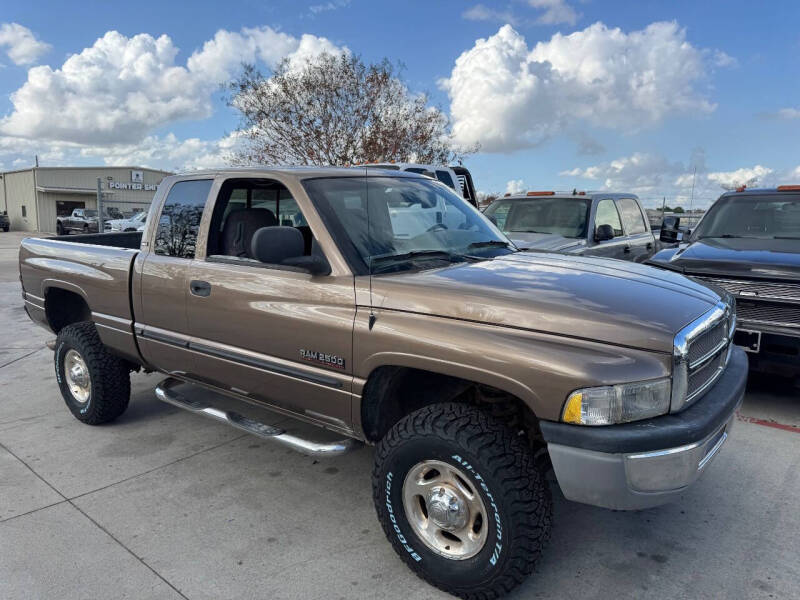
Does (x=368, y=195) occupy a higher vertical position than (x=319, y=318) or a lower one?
higher

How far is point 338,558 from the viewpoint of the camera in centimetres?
297

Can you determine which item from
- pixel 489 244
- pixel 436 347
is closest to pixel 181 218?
pixel 489 244

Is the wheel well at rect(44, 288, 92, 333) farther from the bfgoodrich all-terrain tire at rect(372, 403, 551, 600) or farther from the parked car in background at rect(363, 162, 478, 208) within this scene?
the parked car in background at rect(363, 162, 478, 208)

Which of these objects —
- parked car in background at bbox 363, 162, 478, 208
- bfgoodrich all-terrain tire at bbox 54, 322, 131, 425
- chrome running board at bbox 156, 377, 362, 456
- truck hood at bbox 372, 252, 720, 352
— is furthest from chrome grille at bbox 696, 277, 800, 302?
bfgoodrich all-terrain tire at bbox 54, 322, 131, 425

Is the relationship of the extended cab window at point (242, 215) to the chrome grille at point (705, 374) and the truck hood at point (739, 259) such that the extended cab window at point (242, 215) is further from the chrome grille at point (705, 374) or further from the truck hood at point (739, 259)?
the truck hood at point (739, 259)

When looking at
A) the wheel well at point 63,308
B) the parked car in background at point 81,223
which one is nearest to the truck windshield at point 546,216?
the wheel well at point 63,308

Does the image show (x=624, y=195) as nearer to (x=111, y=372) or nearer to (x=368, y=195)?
(x=368, y=195)

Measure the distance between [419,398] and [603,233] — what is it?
5401 millimetres

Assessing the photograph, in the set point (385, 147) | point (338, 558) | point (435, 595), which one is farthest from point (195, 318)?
point (385, 147)

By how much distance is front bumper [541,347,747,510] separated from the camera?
2.26m

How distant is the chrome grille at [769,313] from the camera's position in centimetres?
459

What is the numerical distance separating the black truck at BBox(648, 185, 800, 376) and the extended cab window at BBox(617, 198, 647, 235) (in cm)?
228

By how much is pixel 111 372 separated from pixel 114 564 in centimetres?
194

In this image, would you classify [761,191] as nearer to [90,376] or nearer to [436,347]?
[436,347]
